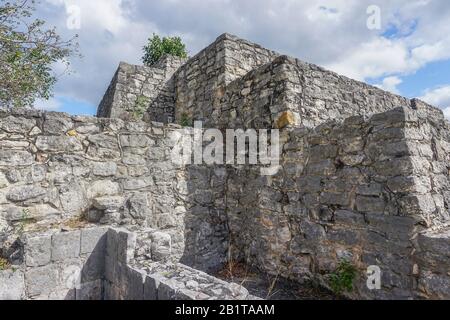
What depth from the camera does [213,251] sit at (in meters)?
5.24

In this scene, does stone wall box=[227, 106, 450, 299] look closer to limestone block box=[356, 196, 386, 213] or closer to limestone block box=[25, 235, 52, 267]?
limestone block box=[356, 196, 386, 213]

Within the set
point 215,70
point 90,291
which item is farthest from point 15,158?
point 215,70

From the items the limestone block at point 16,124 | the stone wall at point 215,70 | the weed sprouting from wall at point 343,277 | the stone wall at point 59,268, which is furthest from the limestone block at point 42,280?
the stone wall at point 215,70

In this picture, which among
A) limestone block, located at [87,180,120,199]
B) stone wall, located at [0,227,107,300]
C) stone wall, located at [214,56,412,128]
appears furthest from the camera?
stone wall, located at [214,56,412,128]

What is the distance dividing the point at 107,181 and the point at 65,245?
1.18 metres

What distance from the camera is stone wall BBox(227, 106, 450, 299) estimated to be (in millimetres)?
3146

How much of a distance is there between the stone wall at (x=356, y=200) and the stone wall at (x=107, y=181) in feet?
3.06

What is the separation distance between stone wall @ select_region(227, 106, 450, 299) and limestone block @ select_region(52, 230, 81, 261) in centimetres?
276

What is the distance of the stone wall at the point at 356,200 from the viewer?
315cm

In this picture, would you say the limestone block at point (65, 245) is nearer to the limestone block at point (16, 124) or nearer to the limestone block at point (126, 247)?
the limestone block at point (126, 247)

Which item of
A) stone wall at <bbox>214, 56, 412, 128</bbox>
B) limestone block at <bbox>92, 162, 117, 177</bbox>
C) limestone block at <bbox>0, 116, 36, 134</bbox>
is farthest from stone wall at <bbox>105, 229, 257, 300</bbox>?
stone wall at <bbox>214, 56, 412, 128</bbox>
